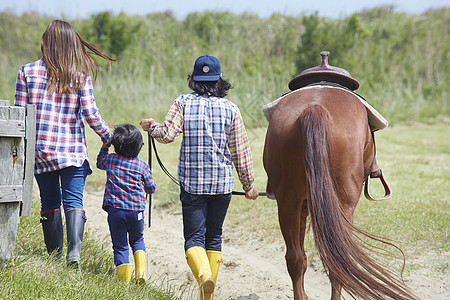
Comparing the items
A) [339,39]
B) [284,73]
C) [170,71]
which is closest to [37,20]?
[170,71]

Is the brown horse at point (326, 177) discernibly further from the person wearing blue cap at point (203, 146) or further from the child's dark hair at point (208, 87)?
the child's dark hair at point (208, 87)

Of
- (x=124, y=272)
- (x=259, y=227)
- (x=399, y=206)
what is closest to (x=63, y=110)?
(x=124, y=272)

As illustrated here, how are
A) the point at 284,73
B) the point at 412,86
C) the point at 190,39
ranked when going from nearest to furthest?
the point at 284,73 < the point at 412,86 < the point at 190,39

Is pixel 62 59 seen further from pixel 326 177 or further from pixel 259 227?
pixel 259 227

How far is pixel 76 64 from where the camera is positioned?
3178 millimetres

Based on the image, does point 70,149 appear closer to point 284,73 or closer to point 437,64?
point 284,73

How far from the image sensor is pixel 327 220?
9.37ft

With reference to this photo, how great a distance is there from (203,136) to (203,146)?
0.06m

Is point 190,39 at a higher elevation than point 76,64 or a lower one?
higher

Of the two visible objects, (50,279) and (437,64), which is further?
(437,64)

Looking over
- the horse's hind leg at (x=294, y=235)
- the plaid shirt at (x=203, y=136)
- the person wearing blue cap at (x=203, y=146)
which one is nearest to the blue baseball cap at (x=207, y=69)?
the person wearing blue cap at (x=203, y=146)

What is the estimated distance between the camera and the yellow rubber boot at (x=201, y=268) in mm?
3041

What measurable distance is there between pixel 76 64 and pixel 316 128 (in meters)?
1.56

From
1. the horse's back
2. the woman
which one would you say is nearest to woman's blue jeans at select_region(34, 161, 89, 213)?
the woman
